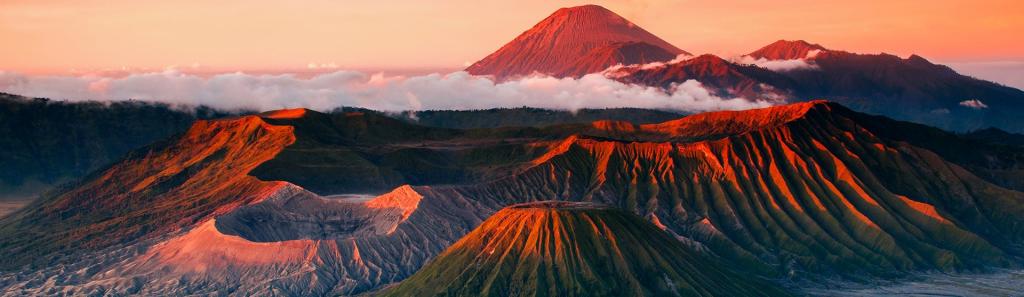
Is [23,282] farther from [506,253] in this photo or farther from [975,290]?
[975,290]

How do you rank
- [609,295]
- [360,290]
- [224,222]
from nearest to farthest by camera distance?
[609,295] → [360,290] → [224,222]

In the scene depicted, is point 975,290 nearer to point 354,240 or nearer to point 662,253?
point 662,253

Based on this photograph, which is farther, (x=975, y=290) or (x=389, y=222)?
(x=389, y=222)

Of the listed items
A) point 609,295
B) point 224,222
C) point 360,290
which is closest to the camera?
point 609,295

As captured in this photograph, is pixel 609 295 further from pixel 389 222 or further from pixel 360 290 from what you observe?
pixel 389 222

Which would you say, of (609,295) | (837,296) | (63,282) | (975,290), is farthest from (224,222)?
(975,290)

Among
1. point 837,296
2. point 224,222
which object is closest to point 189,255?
point 224,222

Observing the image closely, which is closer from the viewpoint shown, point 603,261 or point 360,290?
point 603,261
